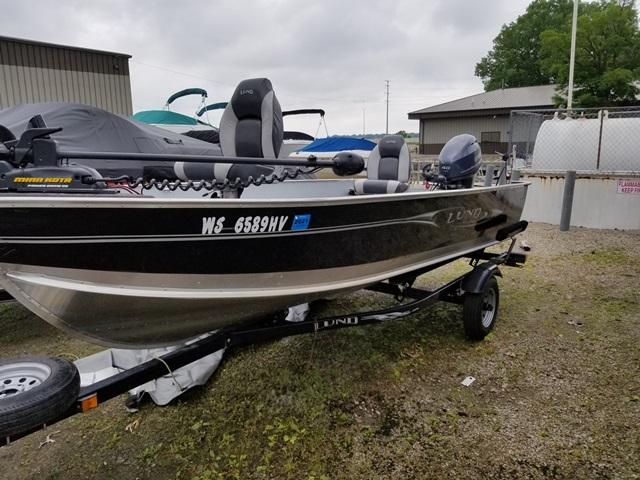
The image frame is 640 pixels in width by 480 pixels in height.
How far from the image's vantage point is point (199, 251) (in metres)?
2.02

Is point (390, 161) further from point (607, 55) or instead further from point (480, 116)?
point (480, 116)

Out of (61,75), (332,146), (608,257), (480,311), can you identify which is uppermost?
(61,75)

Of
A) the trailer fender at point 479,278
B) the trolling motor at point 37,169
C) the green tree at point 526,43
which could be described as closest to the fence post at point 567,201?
the trailer fender at point 479,278

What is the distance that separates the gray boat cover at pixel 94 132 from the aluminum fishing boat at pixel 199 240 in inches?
124

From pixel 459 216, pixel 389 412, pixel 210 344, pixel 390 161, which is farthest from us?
pixel 390 161

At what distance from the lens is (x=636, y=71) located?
66.8 ft

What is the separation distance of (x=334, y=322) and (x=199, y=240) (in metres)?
1.04

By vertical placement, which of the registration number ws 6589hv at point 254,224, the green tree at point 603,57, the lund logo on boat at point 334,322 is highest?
the green tree at point 603,57

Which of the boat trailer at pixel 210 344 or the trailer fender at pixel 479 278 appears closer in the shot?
the boat trailer at pixel 210 344

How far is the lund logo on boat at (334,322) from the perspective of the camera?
2.63m

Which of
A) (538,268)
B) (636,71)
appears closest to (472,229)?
(538,268)

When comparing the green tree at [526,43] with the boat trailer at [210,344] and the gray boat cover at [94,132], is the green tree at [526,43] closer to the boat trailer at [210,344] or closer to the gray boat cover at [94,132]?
the gray boat cover at [94,132]

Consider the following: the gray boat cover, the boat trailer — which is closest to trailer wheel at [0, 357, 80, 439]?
the boat trailer

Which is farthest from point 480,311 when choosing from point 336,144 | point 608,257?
point 336,144
